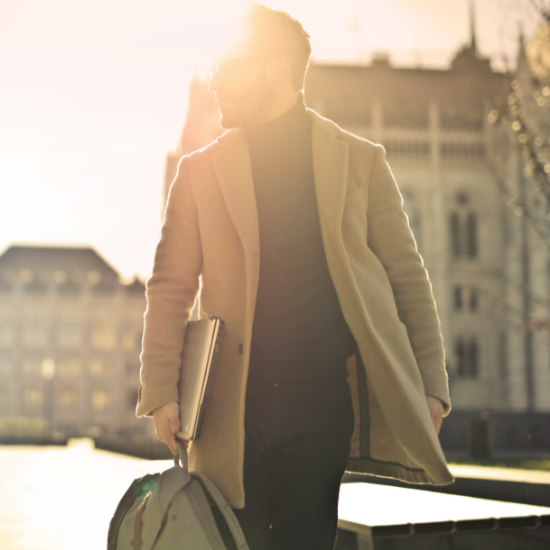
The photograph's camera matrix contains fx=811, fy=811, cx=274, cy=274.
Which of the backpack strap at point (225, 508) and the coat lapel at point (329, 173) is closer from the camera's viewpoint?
the backpack strap at point (225, 508)

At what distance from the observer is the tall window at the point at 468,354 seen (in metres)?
40.2

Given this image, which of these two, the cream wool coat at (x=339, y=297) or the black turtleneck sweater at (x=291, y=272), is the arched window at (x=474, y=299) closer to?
the cream wool coat at (x=339, y=297)

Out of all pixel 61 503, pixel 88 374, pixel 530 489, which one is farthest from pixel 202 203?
pixel 88 374

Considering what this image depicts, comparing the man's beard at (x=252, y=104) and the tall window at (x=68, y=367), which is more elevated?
the man's beard at (x=252, y=104)

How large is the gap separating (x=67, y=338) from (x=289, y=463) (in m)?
68.1

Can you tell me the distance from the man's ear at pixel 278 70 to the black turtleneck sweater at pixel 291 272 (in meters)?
0.09

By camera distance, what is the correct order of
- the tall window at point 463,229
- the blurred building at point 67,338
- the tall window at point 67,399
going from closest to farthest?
the tall window at point 463,229 → the tall window at point 67,399 → the blurred building at point 67,338

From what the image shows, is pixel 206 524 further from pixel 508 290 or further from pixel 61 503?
pixel 508 290

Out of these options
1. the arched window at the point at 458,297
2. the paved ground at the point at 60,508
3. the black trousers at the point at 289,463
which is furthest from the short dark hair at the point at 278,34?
the arched window at the point at 458,297

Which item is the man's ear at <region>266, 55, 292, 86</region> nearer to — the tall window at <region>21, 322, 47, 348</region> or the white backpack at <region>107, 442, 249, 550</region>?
the white backpack at <region>107, 442, 249, 550</region>

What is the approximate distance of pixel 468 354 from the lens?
40469mm

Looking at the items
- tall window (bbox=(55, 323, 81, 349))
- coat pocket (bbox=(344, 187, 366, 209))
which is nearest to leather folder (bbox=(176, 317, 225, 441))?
coat pocket (bbox=(344, 187, 366, 209))

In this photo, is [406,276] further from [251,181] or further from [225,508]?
[225,508]

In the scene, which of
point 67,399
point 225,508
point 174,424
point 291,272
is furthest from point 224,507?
point 67,399
